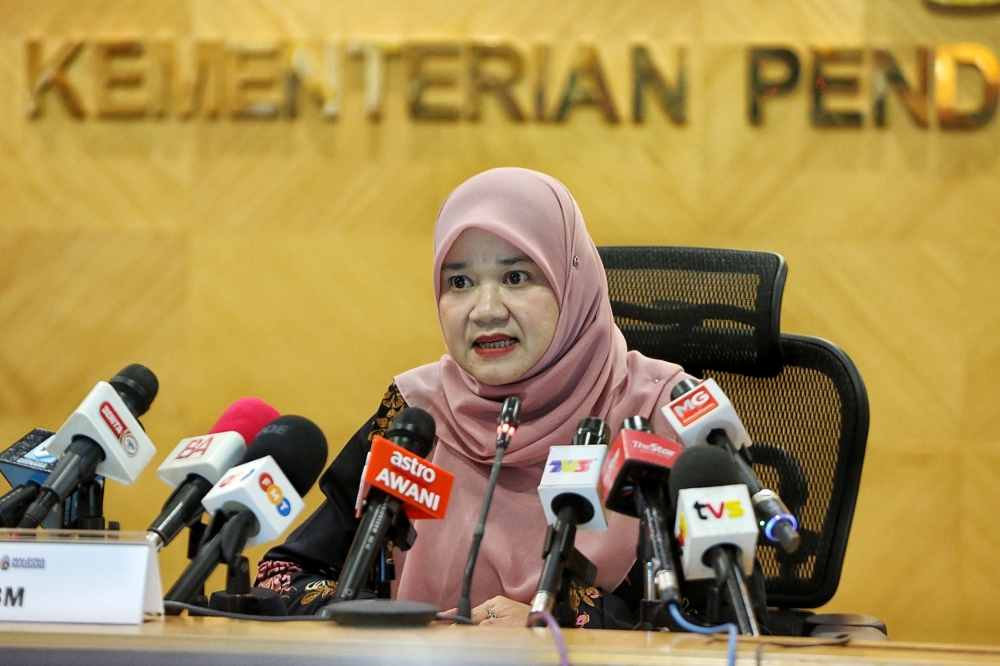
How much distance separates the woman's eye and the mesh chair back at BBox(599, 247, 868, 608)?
1.02ft

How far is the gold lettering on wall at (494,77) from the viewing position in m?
3.78

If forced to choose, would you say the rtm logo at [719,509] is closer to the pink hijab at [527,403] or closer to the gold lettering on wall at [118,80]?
the pink hijab at [527,403]

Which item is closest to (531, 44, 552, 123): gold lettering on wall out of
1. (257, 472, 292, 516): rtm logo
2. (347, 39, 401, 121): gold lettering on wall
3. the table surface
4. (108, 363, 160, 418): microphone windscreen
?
(347, 39, 401, 121): gold lettering on wall

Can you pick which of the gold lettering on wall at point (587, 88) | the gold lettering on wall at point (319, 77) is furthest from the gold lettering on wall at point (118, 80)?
the gold lettering on wall at point (587, 88)

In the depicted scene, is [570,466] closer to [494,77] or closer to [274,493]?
[274,493]

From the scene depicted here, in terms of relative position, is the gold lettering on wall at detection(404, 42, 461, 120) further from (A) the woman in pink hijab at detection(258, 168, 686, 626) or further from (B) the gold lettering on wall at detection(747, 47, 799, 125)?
(A) the woman in pink hijab at detection(258, 168, 686, 626)

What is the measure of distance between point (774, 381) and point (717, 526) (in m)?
1.06

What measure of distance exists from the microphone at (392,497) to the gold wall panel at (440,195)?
2490mm

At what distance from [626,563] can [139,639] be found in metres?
1.00

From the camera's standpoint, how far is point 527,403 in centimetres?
196

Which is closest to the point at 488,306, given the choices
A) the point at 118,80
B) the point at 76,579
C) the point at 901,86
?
the point at 76,579

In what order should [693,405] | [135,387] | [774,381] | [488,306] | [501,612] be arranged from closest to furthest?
[693,405] < [135,387] < [501,612] < [488,306] < [774,381]

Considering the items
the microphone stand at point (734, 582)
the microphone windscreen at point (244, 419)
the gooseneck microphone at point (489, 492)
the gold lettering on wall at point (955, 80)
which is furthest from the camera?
the gold lettering on wall at point (955, 80)

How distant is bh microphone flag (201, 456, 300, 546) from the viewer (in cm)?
125
